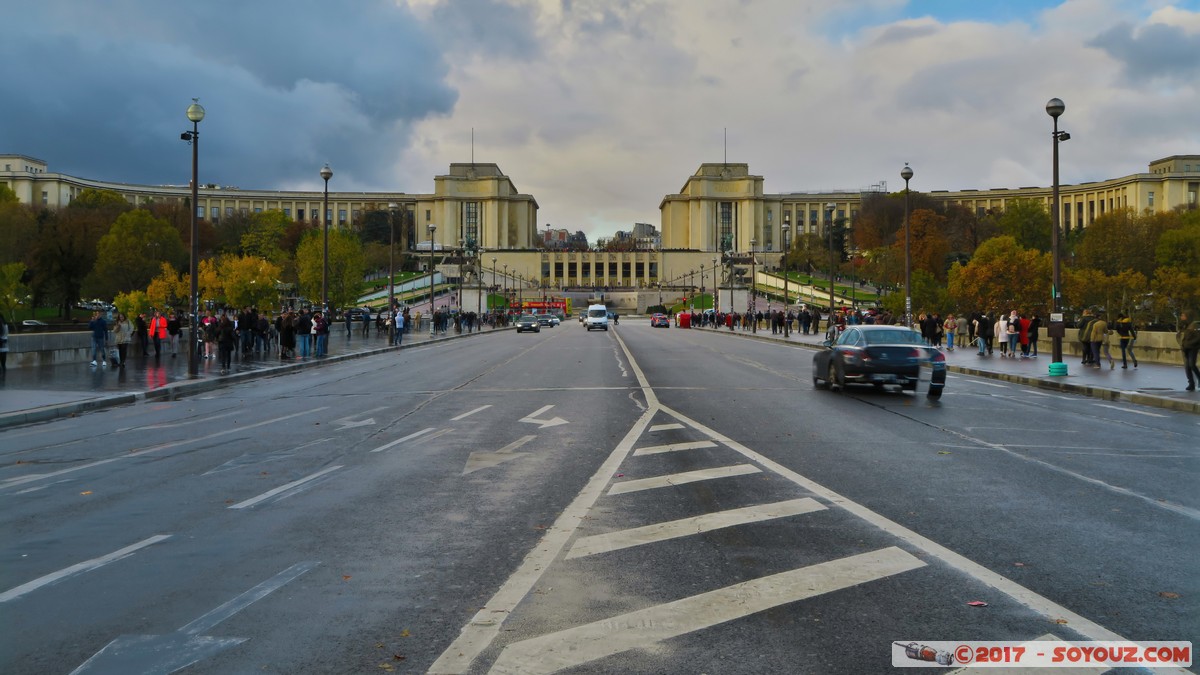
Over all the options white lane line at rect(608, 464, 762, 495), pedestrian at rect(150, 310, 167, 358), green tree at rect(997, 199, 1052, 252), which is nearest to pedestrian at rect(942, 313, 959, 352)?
pedestrian at rect(150, 310, 167, 358)

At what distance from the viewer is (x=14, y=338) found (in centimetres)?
3059

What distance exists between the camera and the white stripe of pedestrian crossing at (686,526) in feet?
24.9

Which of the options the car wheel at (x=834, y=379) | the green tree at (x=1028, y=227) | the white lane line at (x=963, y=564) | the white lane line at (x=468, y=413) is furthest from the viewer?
the green tree at (x=1028, y=227)

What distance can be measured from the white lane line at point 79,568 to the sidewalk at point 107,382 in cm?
1183

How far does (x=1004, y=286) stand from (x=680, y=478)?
58.3m

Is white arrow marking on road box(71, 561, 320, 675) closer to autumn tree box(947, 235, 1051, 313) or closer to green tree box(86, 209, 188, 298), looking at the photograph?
autumn tree box(947, 235, 1051, 313)

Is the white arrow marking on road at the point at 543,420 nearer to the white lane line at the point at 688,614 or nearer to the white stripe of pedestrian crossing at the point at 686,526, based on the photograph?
the white stripe of pedestrian crossing at the point at 686,526

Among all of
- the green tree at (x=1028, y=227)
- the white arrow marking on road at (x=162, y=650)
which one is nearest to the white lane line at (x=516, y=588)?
the white arrow marking on road at (x=162, y=650)

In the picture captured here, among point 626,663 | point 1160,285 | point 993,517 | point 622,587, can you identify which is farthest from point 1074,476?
point 1160,285

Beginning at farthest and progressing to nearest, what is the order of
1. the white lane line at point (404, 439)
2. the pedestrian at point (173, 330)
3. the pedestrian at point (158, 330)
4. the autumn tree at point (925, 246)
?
the autumn tree at point (925, 246) → the pedestrian at point (173, 330) → the pedestrian at point (158, 330) → the white lane line at point (404, 439)

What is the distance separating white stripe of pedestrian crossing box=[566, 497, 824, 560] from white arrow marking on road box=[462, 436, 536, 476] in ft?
12.0

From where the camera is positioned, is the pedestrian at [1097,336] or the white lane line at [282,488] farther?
the pedestrian at [1097,336]

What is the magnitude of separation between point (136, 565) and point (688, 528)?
4362 mm

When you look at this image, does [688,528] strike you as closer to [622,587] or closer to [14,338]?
[622,587]
